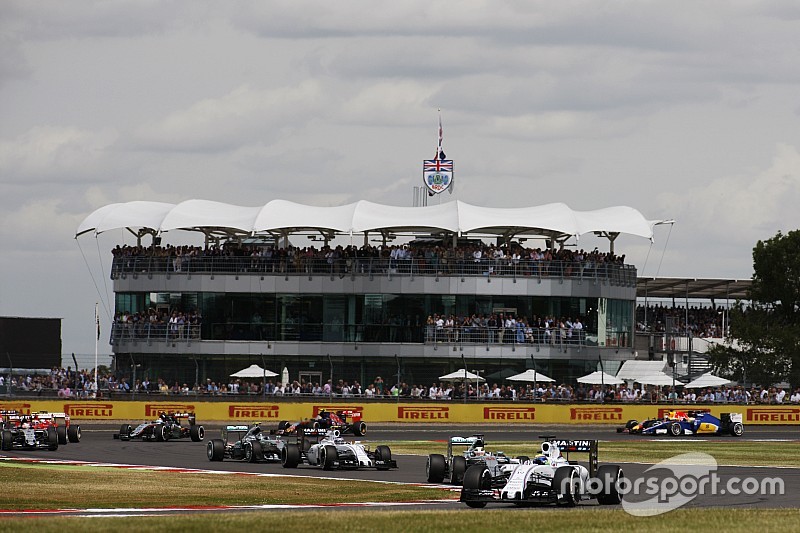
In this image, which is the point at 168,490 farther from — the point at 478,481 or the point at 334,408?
the point at 334,408

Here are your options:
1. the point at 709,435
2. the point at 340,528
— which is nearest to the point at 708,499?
the point at 340,528

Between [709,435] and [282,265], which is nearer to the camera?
[709,435]

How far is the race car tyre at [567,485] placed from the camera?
22.5 m

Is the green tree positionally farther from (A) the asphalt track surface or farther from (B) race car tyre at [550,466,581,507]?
(B) race car tyre at [550,466,581,507]

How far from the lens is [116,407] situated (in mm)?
59438

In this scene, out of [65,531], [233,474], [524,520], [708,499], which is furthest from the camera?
[233,474]

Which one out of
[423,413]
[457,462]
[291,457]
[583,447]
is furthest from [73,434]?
[583,447]

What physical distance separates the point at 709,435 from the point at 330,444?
25.2 metres

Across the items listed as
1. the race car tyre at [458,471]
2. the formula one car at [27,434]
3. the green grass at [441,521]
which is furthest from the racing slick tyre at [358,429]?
the green grass at [441,521]

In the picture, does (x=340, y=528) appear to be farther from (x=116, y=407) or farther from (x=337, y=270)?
(x=337, y=270)

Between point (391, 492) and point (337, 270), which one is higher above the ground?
point (337, 270)

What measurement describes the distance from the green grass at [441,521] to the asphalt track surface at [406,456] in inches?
99.8

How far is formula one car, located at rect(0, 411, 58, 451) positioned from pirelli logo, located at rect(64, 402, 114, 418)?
1785 centimetres
